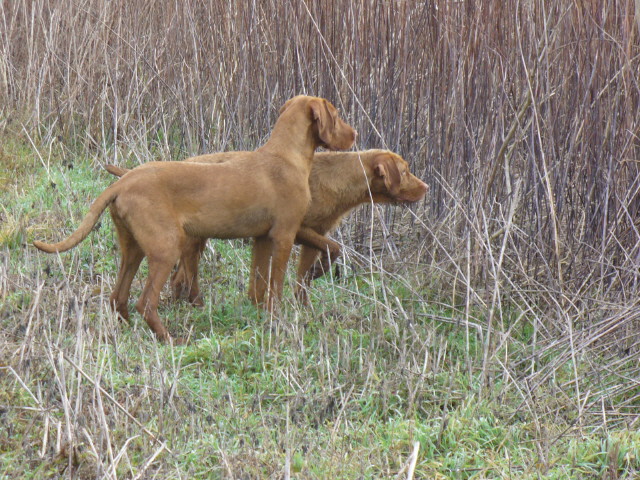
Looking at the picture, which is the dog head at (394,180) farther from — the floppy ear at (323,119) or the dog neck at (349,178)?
the floppy ear at (323,119)

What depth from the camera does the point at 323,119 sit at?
475 cm

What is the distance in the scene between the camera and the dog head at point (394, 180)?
504 centimetres

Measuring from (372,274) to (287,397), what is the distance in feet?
4.16

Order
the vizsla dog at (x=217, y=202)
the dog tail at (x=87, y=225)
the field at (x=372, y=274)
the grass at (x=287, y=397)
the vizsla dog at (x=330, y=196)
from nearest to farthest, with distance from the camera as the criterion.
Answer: the grass at (x=287, y=397)
the field at (x=372, y=274)
the dog tail at (x=87, y=225)
the vizsla dog at (x=217, y=202)
the vizsla dog at (x=330, y=196)

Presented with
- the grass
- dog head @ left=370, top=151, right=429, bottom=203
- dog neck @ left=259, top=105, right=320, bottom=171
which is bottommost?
the grass

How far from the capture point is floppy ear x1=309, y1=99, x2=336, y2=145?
4738 millimetres

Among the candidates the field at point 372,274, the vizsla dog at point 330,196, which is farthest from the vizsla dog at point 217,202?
the field at point 372,274

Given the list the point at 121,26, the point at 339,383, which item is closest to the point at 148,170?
the point at 339,383

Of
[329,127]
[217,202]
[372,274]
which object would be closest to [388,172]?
[329,127]

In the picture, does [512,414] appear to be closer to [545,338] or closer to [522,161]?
[545,338]

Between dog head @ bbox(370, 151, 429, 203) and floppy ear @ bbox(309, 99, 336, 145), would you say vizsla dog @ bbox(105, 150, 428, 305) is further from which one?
floppy ear @ bbox(309, 99, 336, 145)

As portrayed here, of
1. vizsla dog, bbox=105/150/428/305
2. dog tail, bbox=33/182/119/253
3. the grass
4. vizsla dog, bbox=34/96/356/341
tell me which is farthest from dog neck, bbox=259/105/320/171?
dog tail, bbox=33/182/119/253

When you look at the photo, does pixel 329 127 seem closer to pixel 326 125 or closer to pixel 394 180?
pixel 326 125

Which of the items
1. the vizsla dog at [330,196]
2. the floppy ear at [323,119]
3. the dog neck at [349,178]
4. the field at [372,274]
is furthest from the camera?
the dog neck at [349,178]
